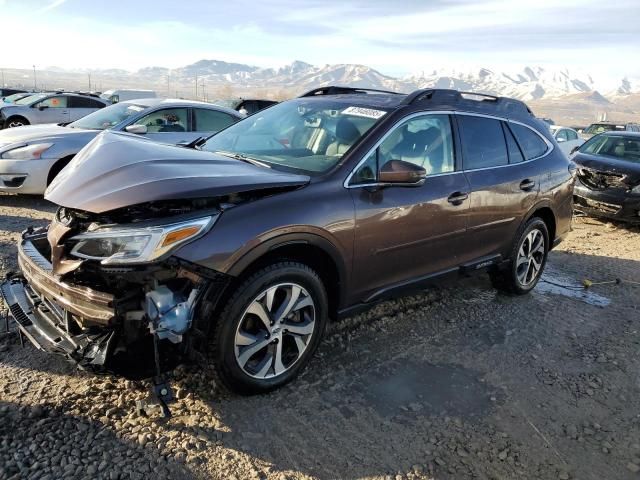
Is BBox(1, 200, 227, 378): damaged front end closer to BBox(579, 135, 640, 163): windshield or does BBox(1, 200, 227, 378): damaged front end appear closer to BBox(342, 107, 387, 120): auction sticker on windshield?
BBox(342, 107, 387, 120): auction sticker on windshield

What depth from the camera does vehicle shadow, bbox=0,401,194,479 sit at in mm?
2482

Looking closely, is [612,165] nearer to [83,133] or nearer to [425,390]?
[425,390]

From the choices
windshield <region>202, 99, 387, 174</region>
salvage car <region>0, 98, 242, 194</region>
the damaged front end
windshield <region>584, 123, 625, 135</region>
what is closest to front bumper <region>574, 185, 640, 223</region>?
salvage car <region>0, 98, 242, 194</region>

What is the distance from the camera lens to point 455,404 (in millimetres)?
3332

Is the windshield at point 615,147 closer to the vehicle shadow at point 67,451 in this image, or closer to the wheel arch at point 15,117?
the vehicle shadow at point 67,451

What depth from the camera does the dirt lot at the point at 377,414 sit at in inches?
105

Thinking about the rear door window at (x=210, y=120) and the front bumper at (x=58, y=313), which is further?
the rear door window at (x=210, y=120)

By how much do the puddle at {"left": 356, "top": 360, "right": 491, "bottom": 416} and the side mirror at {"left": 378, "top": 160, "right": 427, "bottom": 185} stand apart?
1.30m

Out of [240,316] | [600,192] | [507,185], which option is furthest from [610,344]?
[600,192]

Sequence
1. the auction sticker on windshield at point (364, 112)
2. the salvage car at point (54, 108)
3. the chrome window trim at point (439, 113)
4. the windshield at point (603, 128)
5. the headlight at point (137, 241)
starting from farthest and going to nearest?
the windshield at point (603, 128)
the salvage car at point (54, 108)
the auction sticker on windshield at point (364, 112)
the chrome window trim at point (439, 113)
the headlight at point (137, 241)

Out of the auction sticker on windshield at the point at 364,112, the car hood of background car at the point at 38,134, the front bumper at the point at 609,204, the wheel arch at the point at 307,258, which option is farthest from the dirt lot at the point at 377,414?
the front bumper at the point at 609,204

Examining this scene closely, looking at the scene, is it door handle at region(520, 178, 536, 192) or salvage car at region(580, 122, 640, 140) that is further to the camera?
salvage car at region(580, 122, 640, 140)

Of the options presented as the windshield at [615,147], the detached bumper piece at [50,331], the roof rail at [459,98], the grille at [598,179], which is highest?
the roof rail at [459,98]

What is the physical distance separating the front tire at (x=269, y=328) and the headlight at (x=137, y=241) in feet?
1.41
